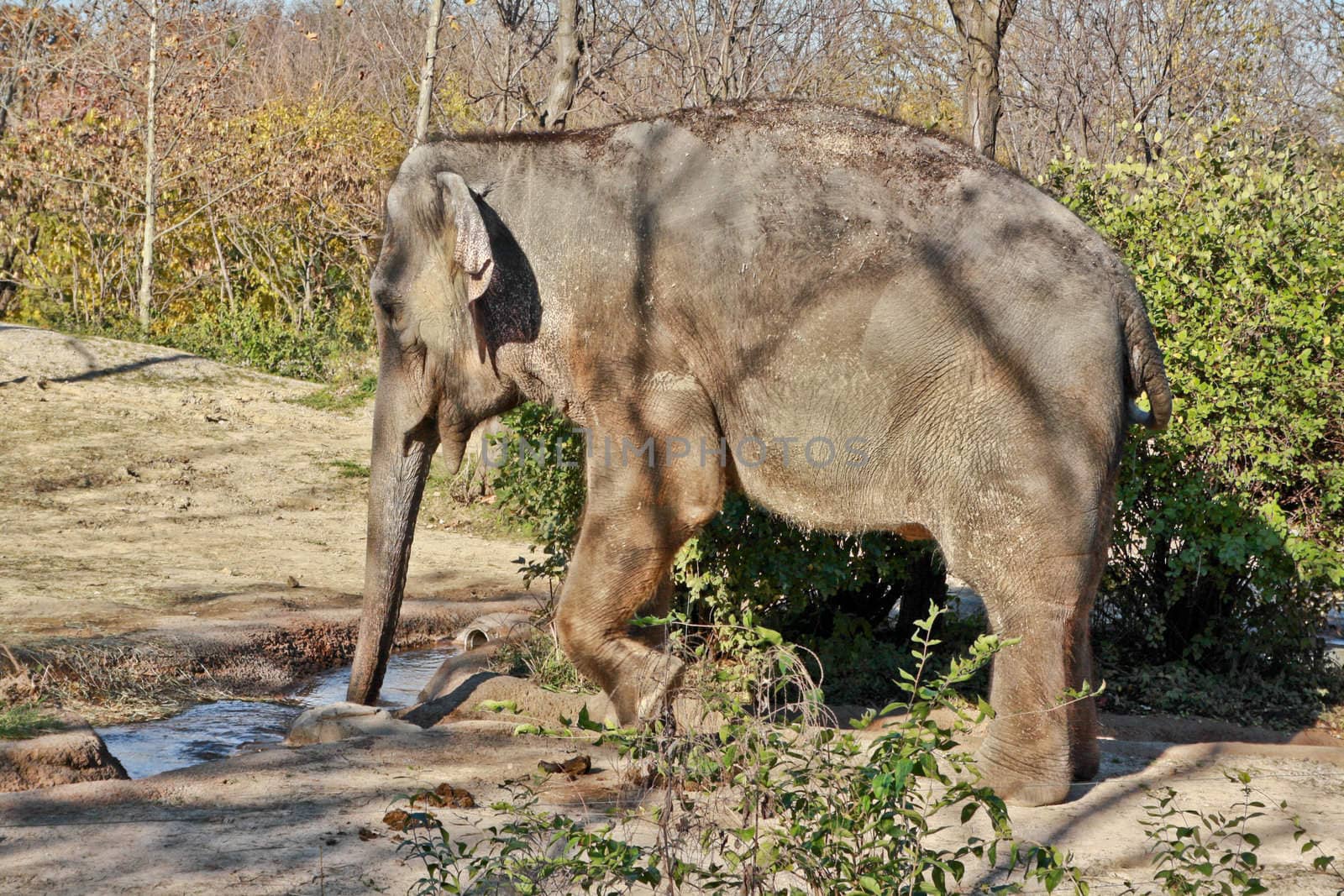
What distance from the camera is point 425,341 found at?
18.3 feet

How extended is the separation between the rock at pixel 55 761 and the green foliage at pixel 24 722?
0.32m

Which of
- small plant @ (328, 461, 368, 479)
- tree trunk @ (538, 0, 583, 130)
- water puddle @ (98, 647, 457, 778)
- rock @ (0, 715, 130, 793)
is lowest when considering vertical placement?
water puddle @ (98, 647, 457, 778)

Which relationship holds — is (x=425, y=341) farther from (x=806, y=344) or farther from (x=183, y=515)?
(x=183, y=515)

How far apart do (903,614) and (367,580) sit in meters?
3.20

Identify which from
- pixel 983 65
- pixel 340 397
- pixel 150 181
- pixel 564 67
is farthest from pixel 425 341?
pixel 150 181

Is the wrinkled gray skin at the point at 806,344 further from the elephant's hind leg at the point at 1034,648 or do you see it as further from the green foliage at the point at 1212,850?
the green foliage at the point at 1212,850

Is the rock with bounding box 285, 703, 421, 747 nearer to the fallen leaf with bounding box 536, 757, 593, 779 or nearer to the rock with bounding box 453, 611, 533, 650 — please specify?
the fallen leaf with bounding box 536, 757, 593, 779

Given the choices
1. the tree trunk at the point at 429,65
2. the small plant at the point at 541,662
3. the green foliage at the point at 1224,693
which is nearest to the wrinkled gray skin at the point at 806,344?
the small plant at the point at 541,662

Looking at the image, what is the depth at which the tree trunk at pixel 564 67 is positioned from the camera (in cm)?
875

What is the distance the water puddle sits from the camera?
6.02 metres

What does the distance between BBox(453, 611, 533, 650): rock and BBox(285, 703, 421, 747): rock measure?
6.65 feet

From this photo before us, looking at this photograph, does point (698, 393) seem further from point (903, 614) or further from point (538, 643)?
point (903, 614)

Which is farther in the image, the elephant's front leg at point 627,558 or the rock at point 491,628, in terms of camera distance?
the rock at point 491,628

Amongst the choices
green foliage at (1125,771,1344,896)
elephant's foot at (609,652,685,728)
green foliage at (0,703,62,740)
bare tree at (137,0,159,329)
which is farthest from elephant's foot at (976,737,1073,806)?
bare tree at (137,0,159,329)
